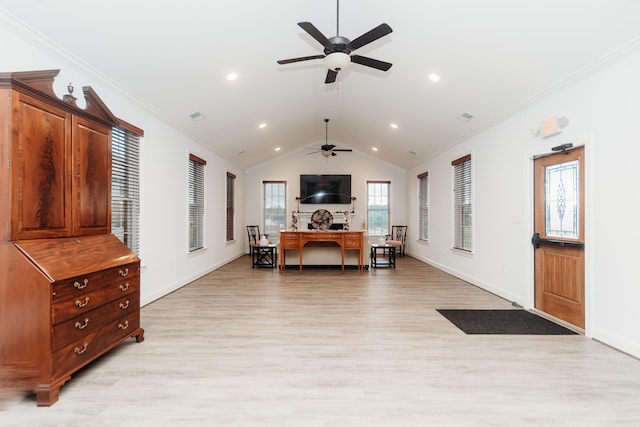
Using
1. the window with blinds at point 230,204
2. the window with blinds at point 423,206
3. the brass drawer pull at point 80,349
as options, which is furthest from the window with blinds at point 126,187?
the window with blinds at point 423,206

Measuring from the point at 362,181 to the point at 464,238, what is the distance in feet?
13.8

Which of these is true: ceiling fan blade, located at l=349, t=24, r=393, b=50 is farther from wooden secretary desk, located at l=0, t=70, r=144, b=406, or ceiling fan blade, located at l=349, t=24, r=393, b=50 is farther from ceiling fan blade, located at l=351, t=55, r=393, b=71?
wooden secretary desk, located at l=0, t=70, r=144, b=406

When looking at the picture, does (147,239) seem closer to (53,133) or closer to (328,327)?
(53,133)

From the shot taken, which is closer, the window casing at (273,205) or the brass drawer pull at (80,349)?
the brass drawer pull at (80,349)

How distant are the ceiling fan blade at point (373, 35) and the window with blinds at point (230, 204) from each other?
19.3 ft

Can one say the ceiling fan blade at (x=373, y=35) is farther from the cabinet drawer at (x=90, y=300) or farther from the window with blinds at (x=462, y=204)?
the window with blinds at (x=462, y=204)

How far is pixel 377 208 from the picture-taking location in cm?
994

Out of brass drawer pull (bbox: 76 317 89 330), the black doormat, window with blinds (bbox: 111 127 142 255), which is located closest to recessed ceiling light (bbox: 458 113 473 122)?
the black doormat

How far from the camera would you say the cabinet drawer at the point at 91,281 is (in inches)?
80.0

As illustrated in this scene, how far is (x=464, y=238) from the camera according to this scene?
622 cm

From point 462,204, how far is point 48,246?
605 centimetres

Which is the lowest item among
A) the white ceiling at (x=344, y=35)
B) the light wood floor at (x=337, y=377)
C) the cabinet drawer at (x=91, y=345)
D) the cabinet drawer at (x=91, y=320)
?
the light wood floor at (x=337, y=377)

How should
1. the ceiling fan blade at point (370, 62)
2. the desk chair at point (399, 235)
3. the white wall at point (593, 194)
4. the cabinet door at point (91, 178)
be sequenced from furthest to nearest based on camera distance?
the desk chair at point (399, 235)
the ceiling fan blade at point (370, 62)
the white wall at point (593, 194)
the cabinet door at point (91, 178)

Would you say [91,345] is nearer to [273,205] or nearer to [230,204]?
[230,204]
